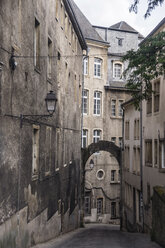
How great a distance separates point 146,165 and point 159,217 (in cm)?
1049

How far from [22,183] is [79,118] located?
1903 centimetres

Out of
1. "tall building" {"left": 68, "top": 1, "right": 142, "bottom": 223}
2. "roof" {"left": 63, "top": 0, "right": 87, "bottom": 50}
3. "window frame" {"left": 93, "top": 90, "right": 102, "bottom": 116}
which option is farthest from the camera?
"window frame" {"left": 93, "top": 90, "right": 102, "bottom": 116}

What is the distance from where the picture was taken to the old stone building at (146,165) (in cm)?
1827

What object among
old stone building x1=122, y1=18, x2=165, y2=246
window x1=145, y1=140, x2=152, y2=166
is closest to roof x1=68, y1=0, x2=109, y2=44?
old stone building x1=122, y1=18, x2=165, y2=246

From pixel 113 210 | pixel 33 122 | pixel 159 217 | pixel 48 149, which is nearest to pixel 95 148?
pixel 113 210

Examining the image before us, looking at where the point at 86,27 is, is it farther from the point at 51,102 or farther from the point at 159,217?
the point at 51,102

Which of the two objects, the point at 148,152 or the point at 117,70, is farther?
the point at 117,70

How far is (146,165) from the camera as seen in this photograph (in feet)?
87.6

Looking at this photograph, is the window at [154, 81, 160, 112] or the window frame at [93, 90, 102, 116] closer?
the window at [154, 81, 160, 112]

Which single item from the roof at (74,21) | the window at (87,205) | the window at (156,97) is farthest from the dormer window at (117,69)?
the window at (156,97)

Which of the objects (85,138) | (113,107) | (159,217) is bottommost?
(159,217)

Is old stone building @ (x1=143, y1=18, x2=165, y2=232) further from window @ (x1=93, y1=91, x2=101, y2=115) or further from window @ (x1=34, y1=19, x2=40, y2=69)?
window @ (x1=93, y1=91, x2=101, y2=115)

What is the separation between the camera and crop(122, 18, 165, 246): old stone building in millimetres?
18266

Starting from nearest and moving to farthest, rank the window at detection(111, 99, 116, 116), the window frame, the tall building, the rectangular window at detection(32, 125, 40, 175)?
the rectangular window at detection(32, 125, 40, 175), the tall building, the window frame, the window at detection(111, 99, 116, 116)
